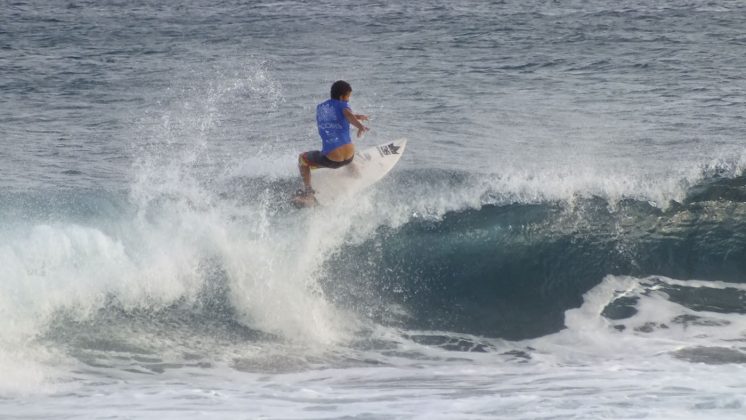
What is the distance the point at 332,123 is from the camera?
35.2ft

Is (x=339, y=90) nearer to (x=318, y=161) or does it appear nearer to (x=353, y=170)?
(x=318, y=161)

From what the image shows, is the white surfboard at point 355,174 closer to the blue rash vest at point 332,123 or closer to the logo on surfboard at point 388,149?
the logo on surfboard at point 388,149

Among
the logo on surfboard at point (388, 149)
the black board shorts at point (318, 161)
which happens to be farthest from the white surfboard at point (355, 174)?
the black board shorts at point (318, 161)

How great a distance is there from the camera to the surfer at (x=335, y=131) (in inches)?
416

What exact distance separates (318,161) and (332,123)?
53 centimetres

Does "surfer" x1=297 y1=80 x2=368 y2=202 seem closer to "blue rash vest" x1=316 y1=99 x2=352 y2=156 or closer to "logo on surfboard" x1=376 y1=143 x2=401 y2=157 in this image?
"blue rash vest" x1=316 y1=99 x2=352 y2=156

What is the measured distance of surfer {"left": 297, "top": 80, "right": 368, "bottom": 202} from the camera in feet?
34.7

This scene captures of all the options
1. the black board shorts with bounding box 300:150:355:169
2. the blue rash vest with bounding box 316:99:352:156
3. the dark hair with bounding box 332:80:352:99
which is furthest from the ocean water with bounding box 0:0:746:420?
the dark hair with bounding box 332:80:352:99

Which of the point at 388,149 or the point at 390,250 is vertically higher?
the point at 388,149

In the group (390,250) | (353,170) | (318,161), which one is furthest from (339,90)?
(390,250)

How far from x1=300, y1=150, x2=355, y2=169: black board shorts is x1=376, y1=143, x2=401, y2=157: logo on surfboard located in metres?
0.98

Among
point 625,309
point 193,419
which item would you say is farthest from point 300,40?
point 193,419

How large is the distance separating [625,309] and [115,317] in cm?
576

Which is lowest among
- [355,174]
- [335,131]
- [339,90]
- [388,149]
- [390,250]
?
[390,250]
